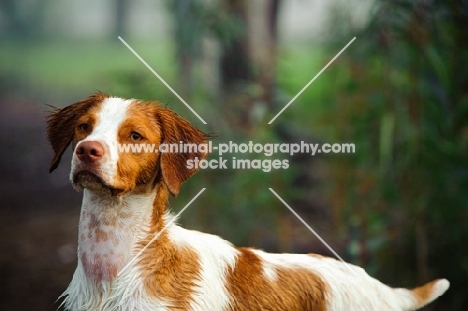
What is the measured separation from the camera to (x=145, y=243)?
2.29 m

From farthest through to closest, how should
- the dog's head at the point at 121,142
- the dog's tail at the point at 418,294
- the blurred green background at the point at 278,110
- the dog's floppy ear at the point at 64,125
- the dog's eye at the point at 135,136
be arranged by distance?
the blurred green background at the point at 278,110 → the dog's tail at the point at 418,294 → the dog's floppy ear at the point at 64,125 → the dog's eye at the point at 135,136 → the dog's head at the point at 121,142

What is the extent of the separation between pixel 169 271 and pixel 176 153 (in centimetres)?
37

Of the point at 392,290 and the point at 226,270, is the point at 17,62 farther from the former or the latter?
the point at 392,290

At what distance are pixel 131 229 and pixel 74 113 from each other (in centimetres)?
42

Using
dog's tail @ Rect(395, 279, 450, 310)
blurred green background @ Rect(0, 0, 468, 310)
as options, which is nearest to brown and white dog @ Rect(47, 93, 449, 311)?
dog's tail @ Rect(395, 279, 450, 310)

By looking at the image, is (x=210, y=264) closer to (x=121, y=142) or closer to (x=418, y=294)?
(x=121, y=142)

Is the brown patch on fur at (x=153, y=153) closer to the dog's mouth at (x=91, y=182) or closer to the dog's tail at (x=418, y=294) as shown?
the dog's mouth at (x=91, y=182)

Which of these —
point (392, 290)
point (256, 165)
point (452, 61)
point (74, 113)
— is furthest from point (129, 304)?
point (452, 61)

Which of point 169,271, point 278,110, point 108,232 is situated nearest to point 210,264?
point 169,271

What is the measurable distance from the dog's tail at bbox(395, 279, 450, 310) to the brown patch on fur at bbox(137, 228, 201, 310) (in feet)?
2.53

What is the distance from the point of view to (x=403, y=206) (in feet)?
12.8

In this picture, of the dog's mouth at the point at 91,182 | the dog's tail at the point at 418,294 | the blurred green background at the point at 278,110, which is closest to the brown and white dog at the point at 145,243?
the dog's mouth at the point at 91,182

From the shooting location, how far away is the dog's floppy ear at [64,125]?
2332mm

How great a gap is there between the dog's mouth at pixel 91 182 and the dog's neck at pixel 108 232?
58 millimetres
